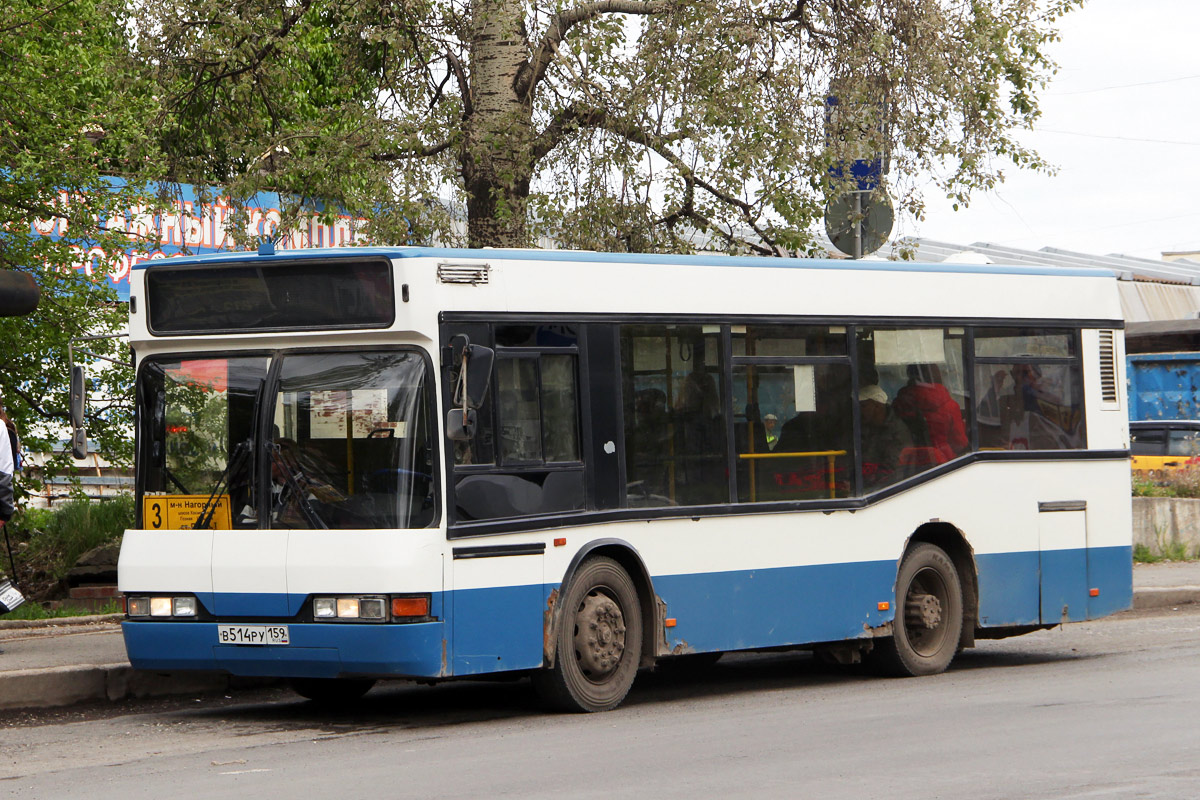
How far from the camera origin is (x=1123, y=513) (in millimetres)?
12984

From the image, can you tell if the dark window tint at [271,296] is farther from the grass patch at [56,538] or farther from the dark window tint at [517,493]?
the grass patch at [56,538]

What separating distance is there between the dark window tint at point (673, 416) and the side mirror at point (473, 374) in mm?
1300

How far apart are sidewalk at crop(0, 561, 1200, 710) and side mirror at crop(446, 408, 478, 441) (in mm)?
3165

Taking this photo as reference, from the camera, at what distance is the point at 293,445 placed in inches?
368

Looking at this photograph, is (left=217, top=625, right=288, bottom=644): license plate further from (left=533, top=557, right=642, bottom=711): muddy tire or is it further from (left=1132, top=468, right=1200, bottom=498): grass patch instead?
(left=1132, top=468, right=1200, bottom=498): grass patch

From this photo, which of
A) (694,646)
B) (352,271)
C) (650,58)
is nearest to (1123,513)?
(694,646)

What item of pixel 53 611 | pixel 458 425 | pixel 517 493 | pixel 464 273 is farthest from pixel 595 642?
pixel 53 611

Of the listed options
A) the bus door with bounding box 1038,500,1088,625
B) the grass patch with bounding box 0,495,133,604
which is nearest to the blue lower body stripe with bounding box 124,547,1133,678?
the bus door with bounding box 1038,500,1088,625

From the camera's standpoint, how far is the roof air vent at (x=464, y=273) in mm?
9320

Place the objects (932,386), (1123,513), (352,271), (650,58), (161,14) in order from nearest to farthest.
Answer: (352,271) < (932,386) < (1123,513) < (650,58) < (161,14)

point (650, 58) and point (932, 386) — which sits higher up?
point (650, 58)

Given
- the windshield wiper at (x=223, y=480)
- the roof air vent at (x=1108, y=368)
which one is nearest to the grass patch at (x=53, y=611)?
the windshield wiper at (x=223, y=480)

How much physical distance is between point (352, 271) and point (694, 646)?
3.11 m

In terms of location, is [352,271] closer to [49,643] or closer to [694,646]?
[694,646]
